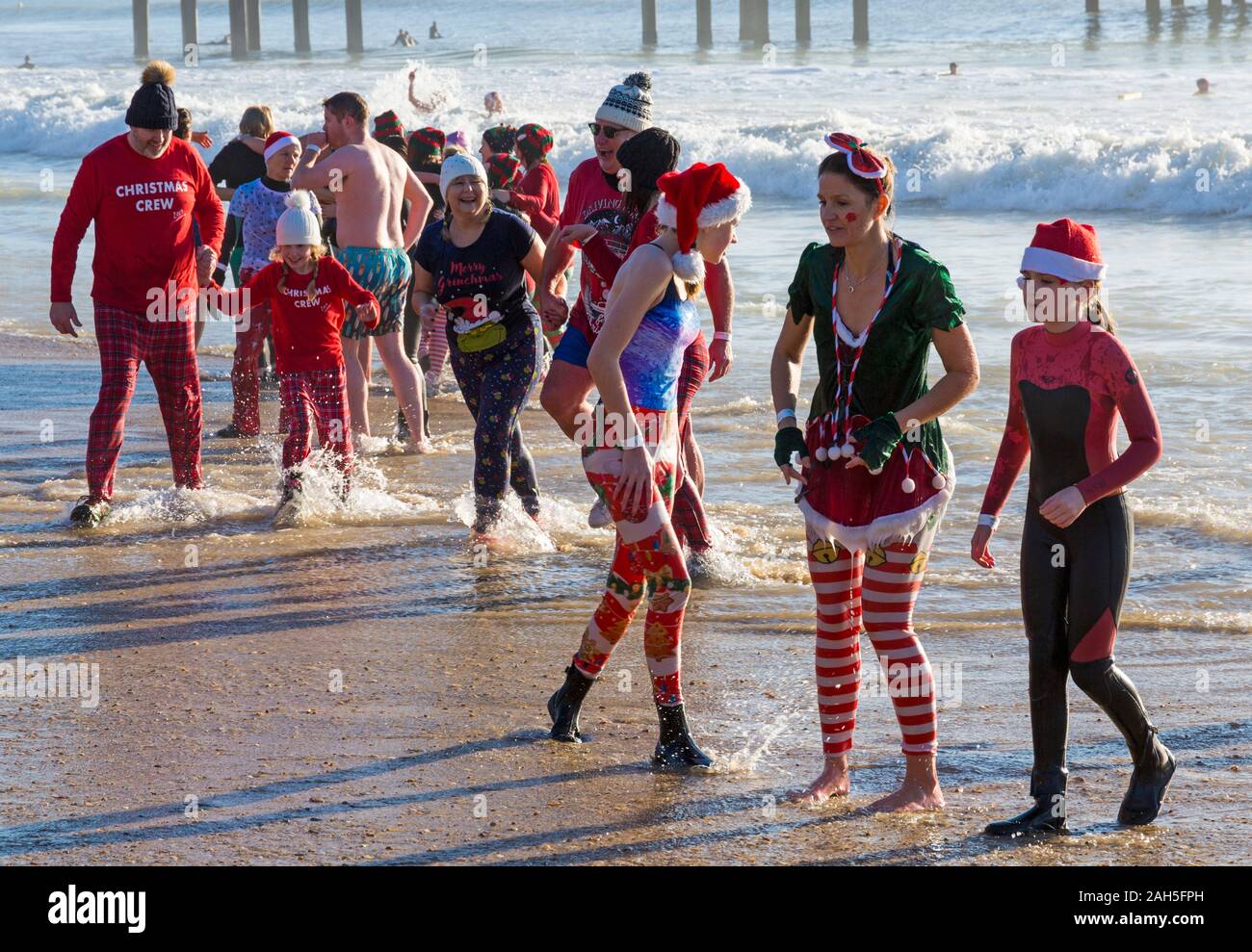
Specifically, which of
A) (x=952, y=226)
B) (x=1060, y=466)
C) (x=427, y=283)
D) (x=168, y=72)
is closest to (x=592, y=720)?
(x=1060, y=466)

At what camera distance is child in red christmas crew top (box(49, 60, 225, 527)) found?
748cm

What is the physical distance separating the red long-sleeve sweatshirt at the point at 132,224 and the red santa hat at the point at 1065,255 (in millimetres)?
4573

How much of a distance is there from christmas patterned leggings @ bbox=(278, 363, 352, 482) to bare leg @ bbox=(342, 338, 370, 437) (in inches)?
37.5

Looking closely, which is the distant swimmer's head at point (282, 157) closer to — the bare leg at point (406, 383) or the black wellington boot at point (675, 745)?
the bare leg at point (406, 383)

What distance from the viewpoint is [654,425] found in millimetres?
4703

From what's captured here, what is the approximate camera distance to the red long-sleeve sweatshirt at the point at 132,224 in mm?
7488

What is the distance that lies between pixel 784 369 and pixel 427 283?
2.88 metres

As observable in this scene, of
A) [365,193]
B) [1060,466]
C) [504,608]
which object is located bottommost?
→ [504,608]

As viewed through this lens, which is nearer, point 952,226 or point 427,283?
point 427,283

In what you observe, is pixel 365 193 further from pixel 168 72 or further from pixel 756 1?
pixel 756 1

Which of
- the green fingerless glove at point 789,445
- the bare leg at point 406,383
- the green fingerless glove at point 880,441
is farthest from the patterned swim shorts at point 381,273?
the green fingerless glove at point 880,441

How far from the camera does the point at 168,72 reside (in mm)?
8758

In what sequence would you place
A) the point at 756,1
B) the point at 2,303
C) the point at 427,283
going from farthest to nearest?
the point at 756,1 → the point at 2,303 → the point at 427,283

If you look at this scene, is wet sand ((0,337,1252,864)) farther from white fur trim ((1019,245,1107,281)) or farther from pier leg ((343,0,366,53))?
pier leg ((343,0,366,53))
